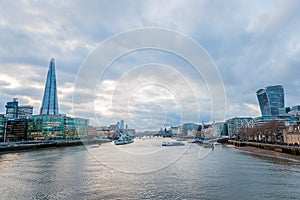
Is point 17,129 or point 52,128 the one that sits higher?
point 52,128

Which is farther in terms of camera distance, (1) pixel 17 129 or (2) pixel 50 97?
(2) pixel 50 97

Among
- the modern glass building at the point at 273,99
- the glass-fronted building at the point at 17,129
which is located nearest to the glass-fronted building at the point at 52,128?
the glass-fronted building at the point at 17,129

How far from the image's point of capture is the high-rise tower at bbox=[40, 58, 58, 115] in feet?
389

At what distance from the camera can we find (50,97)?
119500 mm

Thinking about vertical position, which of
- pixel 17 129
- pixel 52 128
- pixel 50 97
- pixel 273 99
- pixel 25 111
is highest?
pixel 273 99

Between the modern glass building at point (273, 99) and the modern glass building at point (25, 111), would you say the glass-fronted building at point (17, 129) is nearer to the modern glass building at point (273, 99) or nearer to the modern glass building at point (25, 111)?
the modern glass building at point (25, 111)

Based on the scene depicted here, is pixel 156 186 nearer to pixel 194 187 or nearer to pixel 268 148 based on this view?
pixel 194 187

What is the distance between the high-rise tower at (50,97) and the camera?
118562 mm

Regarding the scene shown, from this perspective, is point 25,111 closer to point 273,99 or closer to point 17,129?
point 17,129

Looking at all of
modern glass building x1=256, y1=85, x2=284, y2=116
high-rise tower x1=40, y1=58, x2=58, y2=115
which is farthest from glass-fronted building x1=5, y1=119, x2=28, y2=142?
modern glass building x1=256, y1=85, x2=284, y2=116

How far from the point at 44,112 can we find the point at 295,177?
383ft

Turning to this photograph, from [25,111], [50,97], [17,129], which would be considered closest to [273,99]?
[50,97]

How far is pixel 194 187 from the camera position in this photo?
1719cm

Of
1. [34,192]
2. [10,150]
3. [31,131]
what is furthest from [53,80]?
[34,192]
